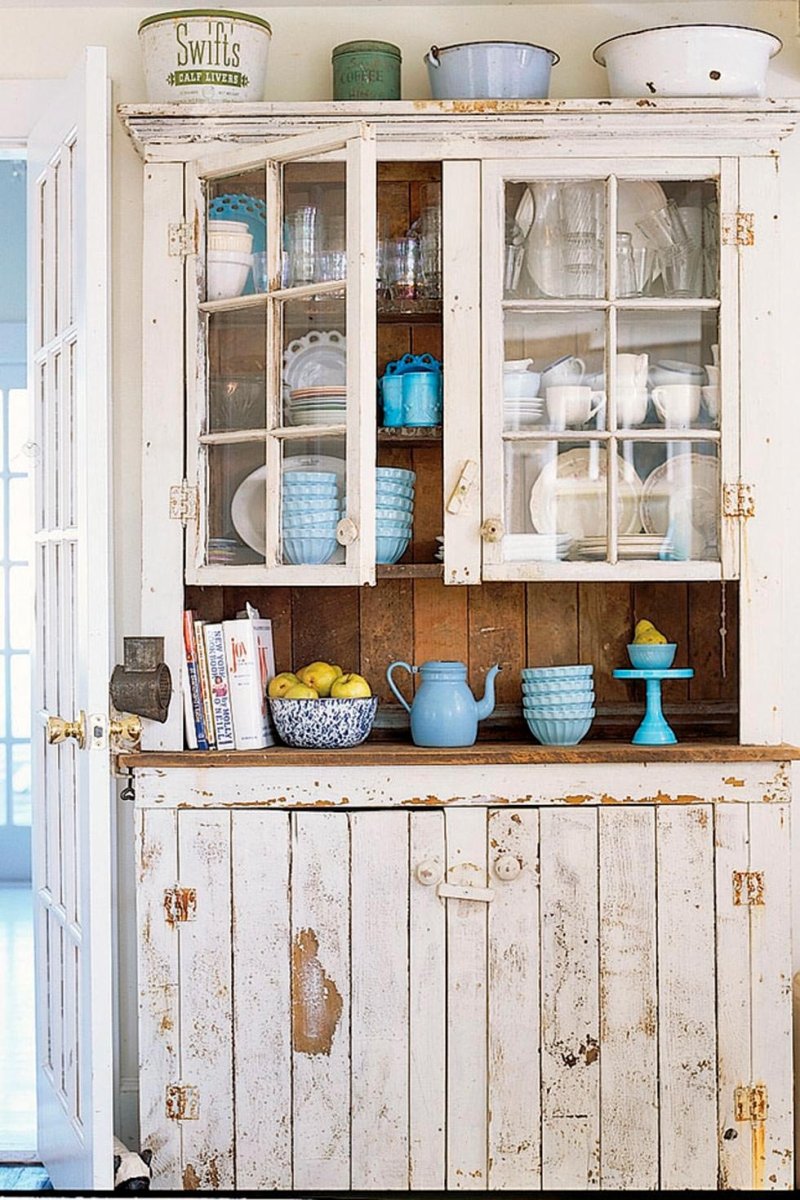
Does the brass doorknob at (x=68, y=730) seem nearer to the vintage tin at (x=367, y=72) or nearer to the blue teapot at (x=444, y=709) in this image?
the blue teapot at (x=444, y=709)

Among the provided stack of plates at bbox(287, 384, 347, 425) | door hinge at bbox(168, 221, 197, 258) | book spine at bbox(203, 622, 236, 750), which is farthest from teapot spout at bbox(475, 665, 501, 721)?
door hinge at bbox(168, 221, 197, 258)

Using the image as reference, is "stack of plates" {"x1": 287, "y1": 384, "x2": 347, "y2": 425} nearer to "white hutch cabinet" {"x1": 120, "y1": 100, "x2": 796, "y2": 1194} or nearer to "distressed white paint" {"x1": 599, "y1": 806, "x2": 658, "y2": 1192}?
"white hutch cabinet" {"x1": 120, "y1": 100, "x2": 796, "y2": 1194}

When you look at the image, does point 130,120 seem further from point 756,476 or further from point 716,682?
point 716,682

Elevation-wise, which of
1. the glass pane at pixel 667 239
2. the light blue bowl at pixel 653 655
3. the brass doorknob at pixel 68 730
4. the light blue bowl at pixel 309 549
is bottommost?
the brass doorknob at pixel 68 730

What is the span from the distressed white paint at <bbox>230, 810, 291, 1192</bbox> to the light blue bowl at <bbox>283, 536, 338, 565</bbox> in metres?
0.49

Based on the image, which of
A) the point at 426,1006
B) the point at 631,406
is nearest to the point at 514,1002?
the point at 426,1006

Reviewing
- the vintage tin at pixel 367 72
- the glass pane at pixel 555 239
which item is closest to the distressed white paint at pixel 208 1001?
the glass pane at pixel 555 239

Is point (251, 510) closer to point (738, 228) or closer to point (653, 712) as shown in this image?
point (653, 712)

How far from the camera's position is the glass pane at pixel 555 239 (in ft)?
9.09

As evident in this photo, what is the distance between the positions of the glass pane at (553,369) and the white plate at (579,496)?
0.24ft

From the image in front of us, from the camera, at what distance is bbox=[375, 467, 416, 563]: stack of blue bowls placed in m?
2.81

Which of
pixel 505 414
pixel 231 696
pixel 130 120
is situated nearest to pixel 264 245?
pixel 130 120

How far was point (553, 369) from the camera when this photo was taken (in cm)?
278

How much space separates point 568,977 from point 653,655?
666 millimetres
